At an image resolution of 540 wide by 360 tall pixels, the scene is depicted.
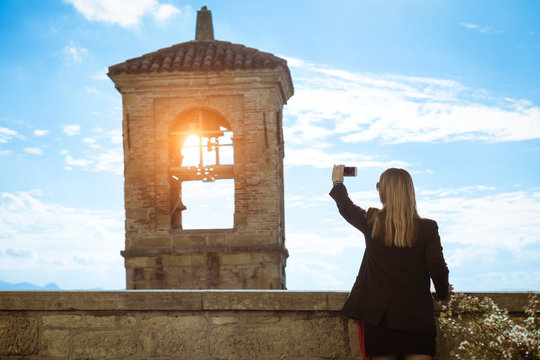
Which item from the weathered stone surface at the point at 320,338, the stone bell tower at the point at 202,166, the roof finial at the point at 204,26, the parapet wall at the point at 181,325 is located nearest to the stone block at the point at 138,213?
the stone bell tower at the point at 202,166

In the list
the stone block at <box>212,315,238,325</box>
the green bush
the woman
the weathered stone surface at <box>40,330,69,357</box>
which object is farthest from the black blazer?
the weathered stone surface at <box>40,330,69,357</box>

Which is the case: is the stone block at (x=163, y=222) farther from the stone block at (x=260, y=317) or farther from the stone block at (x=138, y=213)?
the stone block at (x=260, y=317)

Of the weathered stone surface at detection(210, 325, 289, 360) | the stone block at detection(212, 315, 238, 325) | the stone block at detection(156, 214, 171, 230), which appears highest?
the stone block at detection(156, 214, 171, 230)

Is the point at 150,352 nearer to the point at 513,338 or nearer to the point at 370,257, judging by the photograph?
the point at 370,257

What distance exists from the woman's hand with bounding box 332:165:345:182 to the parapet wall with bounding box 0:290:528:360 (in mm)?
1121

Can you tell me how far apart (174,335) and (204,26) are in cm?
1167

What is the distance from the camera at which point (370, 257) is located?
12.5 feet

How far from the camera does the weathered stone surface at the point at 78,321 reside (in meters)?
5.28

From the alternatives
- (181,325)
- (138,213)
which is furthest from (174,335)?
(138,213)

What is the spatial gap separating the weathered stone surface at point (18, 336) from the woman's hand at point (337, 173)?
2.93 m

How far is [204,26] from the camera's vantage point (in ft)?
51.4

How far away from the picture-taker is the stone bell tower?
45.2ft

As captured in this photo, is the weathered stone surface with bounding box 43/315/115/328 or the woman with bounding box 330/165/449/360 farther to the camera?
the weathered stone surface with bounding box 43/315/115/328

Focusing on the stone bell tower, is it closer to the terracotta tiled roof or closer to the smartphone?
the terracotta tiled roof
